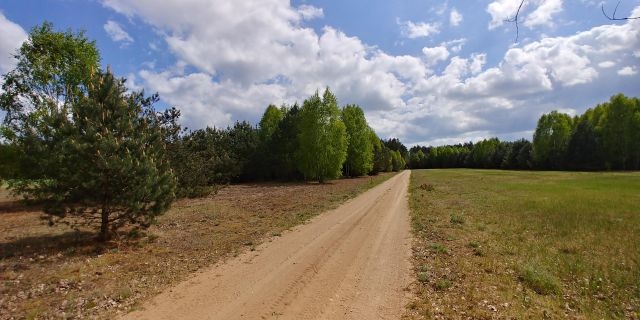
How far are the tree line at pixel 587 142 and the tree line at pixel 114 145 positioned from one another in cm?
4907

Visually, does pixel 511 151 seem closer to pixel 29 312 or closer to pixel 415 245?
pixel 415 245

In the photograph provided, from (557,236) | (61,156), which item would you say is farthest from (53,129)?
(557,236)

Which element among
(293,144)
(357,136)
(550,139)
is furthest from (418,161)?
(293,144)

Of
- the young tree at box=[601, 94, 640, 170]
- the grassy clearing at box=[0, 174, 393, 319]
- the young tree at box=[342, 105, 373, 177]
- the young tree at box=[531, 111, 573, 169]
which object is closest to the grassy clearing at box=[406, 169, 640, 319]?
the grassy clearing at box=[0, 174, 393, 319]

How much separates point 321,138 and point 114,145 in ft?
130

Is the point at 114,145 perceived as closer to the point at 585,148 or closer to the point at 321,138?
the point at 321,138

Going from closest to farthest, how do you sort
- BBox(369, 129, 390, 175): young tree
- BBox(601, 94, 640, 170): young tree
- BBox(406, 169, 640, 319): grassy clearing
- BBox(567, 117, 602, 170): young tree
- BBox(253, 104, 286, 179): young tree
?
BBox(406, 169, 640, 319): grassy clearing → BBox(253, 104, 286, 179): young tree → BBox(601, 94, 640, 170): young tree → BBox(567, 117, 602, 170): young tree → BBox(369, 129, 390, 175): young tree

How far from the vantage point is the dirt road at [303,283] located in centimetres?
698

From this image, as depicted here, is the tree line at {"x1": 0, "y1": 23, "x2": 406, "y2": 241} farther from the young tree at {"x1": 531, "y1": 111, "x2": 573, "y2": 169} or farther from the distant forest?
the young tree at {"x1": 531, "y1": 111, "x2": 573, "y2": 169}

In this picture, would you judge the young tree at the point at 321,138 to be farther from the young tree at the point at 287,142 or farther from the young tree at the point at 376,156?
the young tree at the point at 376,156

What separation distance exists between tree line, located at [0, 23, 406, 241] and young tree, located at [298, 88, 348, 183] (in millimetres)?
148

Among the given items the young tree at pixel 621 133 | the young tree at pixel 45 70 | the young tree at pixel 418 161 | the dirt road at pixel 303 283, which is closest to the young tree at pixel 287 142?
the young tree at pixel 45 70

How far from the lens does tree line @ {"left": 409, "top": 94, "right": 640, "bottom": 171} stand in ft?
225

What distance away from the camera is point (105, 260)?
10.9 meters
